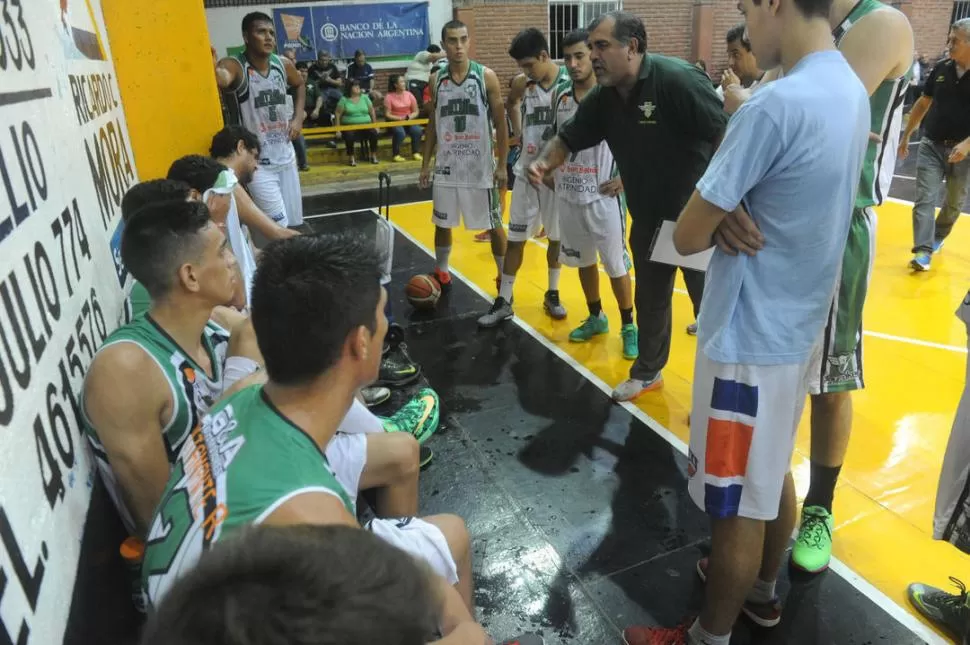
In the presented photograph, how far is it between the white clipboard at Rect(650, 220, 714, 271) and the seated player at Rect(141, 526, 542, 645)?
2.66 meters

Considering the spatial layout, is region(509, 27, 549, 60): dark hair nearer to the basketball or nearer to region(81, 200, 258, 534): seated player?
the basketball

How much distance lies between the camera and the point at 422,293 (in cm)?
545

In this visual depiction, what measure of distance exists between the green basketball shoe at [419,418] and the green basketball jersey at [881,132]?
7.08 ft

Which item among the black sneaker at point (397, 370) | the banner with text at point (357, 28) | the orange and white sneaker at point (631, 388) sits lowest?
the orange and white sneaker at point (631, 388)

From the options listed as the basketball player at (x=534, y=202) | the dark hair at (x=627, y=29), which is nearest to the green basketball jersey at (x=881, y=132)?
the dark hair at (x=627, y=29)

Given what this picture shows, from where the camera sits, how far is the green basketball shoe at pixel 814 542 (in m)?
2.62

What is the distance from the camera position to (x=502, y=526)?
9.86 feet

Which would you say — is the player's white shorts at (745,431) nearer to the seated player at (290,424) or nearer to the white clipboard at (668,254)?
the seated player at (290,424)

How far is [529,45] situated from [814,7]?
11.5 ft

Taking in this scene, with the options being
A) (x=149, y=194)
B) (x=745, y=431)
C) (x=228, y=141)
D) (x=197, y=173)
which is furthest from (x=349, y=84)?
(x=745, y=431)

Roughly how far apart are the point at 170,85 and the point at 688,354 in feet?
13.1

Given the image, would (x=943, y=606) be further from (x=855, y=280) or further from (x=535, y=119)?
(x=535, y=119)

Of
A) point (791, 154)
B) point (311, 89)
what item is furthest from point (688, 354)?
point (311, 89)

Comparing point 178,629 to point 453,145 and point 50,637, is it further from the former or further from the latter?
point 453,145
